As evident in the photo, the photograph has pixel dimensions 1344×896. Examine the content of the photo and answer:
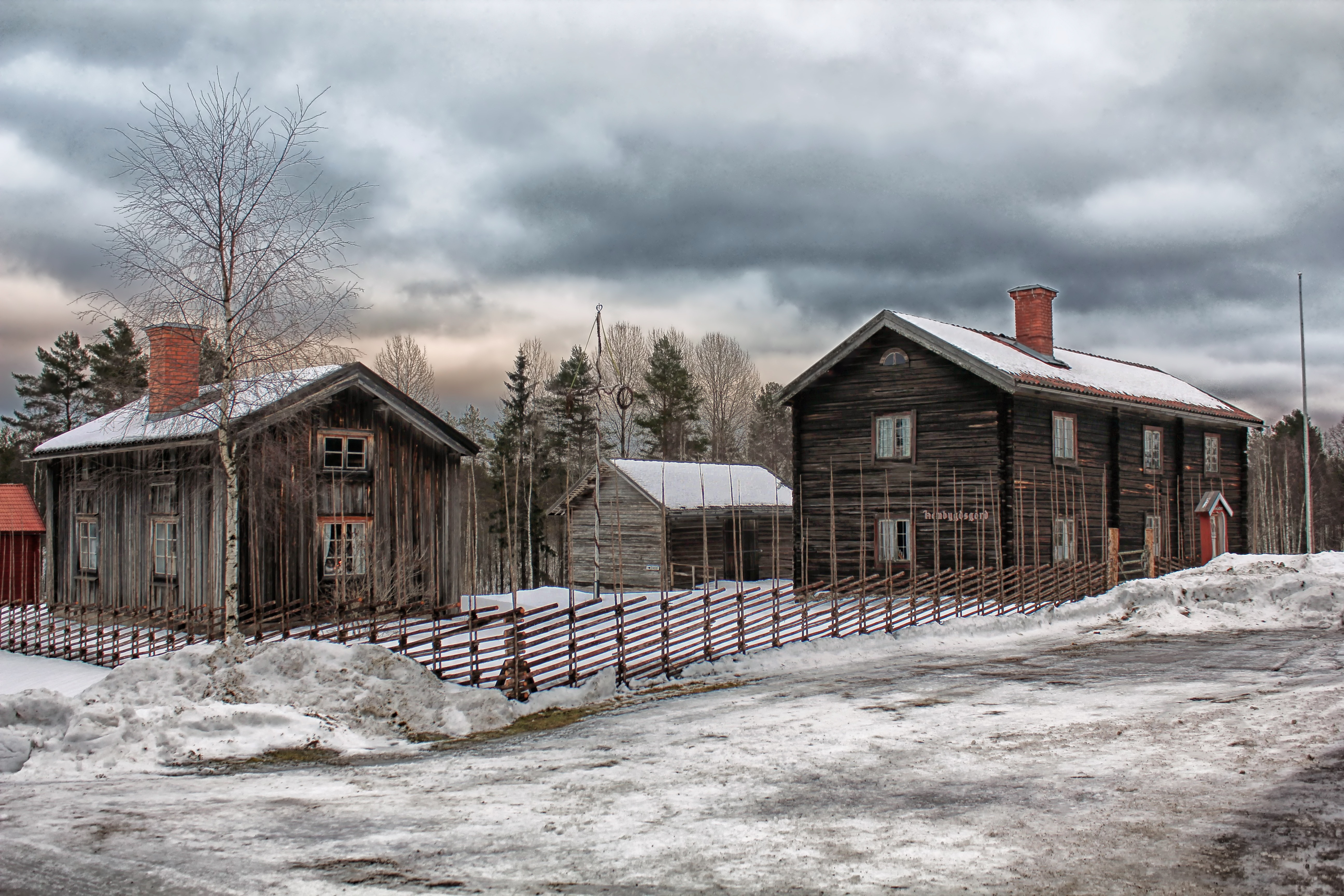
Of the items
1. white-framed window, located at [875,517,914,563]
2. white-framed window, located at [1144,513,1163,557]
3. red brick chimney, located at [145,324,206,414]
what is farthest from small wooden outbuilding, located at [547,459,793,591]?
red brick chimney, located at [145,324,206,414]

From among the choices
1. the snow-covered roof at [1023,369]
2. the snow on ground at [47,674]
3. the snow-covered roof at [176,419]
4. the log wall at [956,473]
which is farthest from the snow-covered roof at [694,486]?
the snow on ground at [47,674]

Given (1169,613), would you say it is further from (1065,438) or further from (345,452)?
(345,452)

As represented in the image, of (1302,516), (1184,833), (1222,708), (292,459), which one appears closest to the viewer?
(1184,833)

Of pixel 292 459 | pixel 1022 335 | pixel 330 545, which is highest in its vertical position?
pixel 1022 335

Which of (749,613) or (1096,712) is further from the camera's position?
(749,613)

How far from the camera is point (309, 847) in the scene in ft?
24.5

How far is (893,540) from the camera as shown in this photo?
27938mm

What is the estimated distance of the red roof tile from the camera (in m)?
30.0

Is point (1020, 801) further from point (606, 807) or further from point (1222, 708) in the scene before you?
point (1222, 708)

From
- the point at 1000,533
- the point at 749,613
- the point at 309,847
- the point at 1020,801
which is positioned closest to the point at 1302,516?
the point at 1000,533

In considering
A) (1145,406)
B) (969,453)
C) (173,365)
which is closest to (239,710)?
(173,365)

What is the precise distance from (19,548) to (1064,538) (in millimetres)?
A: 31454

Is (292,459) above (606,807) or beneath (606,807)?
above

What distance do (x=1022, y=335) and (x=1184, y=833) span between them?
90.8ft
